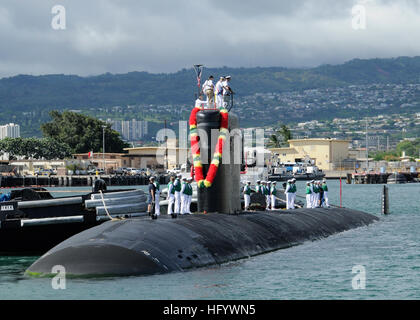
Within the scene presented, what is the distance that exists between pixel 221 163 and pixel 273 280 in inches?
219

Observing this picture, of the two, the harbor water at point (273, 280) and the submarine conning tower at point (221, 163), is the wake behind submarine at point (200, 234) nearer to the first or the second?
the submarine conning tower at point (221, 163)

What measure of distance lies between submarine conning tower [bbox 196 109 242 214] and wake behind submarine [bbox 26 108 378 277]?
1.3 inches

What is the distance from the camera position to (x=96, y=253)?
17.8 m

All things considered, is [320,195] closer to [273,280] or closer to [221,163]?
[221,163]

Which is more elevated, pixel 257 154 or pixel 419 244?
pixel 257 154

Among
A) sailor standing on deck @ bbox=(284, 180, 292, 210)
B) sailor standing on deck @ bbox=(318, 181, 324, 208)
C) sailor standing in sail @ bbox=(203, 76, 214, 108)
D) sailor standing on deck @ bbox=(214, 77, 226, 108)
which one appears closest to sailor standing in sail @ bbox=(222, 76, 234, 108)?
sailor standing on deck @ bbox=(214, 77, 226, 108)

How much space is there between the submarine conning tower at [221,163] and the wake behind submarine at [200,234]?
3 cm

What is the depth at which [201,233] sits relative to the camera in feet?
68.4

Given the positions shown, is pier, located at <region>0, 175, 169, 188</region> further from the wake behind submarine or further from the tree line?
the wake behind submarine

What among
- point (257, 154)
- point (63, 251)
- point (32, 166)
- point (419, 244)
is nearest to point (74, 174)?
point (32, 166)

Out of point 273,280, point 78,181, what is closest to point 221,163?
point 273,280
